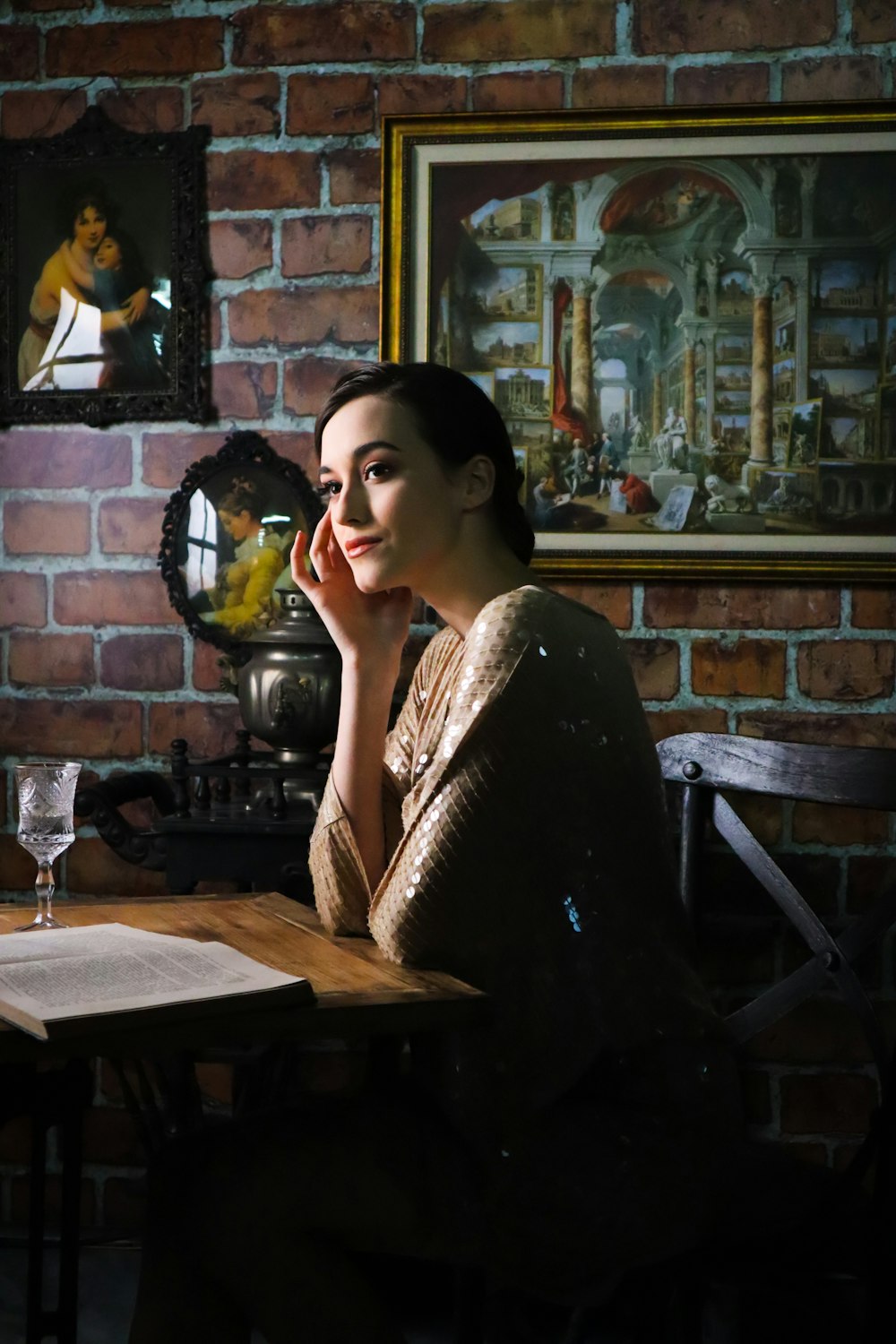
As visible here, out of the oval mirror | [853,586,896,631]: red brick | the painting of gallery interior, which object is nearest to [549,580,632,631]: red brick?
the painting of gallery interior

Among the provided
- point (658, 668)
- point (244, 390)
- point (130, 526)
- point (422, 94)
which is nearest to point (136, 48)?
point (422, 94)

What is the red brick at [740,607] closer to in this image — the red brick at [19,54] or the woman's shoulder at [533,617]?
the woman's shoulder at [533,617]

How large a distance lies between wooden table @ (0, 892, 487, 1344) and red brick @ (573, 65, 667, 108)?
1475mm

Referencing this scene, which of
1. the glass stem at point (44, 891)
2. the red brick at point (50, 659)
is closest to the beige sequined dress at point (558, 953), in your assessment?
the glass stem at point (44, 891)

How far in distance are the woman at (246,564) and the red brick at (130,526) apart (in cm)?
14

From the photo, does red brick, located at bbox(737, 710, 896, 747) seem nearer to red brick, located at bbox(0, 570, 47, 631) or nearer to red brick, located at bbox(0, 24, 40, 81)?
red brick, located at bbox(0, 570, 47, 631)

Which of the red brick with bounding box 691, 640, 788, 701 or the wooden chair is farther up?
the red brick with bounding box 691, 640, 788, 701

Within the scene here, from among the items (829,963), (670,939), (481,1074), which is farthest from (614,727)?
(829,963)

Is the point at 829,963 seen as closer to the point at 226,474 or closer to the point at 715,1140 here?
the point at 715,1140

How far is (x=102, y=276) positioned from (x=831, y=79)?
131 cm

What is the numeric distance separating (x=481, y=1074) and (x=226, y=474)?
1.38 metres

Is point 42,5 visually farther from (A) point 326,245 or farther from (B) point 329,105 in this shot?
(A) point 326,245

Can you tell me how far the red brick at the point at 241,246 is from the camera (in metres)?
2.28

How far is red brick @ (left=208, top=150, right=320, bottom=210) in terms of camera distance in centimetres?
226
